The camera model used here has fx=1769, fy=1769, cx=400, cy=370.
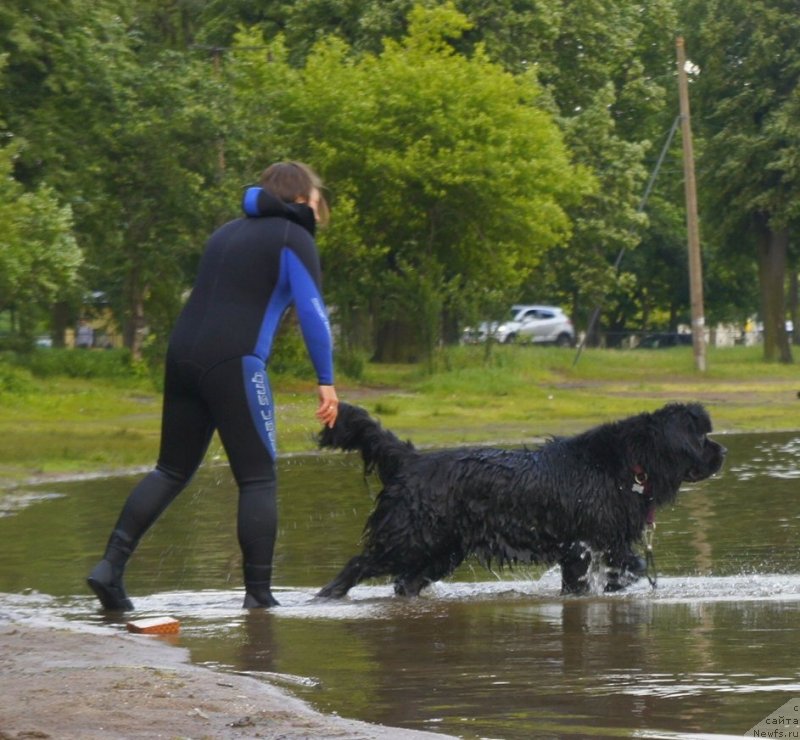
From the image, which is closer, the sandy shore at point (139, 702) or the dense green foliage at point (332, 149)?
the sandy shore at point (139, 702)

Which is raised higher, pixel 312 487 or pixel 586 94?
pixel 586 94

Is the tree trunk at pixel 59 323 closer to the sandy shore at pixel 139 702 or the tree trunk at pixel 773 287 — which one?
the tree trunk at pixel 773 287

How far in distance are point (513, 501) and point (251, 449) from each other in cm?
135

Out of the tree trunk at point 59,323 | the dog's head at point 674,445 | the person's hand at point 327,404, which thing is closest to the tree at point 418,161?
the tree trunk at point 59,323

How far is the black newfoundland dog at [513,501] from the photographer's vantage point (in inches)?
323

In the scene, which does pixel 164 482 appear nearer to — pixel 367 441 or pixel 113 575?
pixel 113 575

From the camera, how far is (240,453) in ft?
25.1

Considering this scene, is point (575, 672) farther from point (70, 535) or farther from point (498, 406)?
point (498, 406)

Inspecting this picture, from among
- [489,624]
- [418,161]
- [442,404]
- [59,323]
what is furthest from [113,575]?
[59,323]

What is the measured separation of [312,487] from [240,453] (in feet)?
23.8

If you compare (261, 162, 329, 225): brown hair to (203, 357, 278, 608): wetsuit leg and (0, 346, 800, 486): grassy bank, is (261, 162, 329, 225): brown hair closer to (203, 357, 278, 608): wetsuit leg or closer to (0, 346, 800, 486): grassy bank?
(203, 357, 278, 608): wetsuit leg

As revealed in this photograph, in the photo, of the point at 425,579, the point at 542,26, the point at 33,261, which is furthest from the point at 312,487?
the point at 542,26

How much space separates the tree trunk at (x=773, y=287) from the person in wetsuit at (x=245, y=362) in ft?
129

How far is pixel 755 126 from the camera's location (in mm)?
45844
